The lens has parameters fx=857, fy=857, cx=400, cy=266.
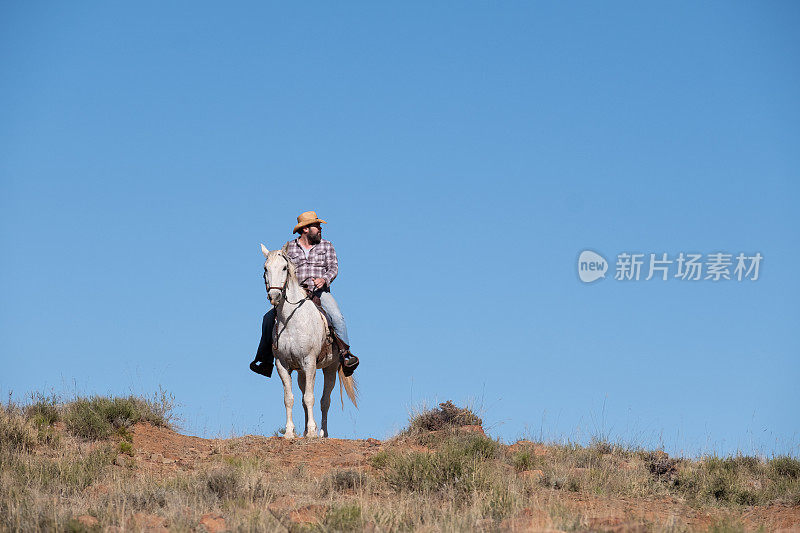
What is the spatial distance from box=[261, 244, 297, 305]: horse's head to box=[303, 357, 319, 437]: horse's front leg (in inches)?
57.3

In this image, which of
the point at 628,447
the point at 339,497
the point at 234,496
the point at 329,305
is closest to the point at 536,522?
the point at 339,497

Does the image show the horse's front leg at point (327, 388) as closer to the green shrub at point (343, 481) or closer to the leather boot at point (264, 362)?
the leather boot at point (264, 362)

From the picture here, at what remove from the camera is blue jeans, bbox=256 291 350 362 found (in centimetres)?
1583

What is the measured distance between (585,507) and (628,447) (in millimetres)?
5143

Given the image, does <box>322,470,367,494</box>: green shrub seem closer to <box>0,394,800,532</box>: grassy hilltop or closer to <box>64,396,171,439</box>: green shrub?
<box>0,394,800,532</box>: grassy hilltop

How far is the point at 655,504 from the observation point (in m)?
10.4

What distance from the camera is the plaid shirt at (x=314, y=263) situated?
52.3ft

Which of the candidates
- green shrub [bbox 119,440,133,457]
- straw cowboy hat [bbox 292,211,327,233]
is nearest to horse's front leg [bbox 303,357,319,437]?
straw cowboy hat [bbox 292,211,327,233]

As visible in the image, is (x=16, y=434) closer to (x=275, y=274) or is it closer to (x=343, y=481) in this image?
(x=275, y=274)

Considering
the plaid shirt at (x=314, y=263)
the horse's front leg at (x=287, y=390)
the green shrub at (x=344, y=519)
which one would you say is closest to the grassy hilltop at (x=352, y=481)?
the green shrub at (x=344, y=519)

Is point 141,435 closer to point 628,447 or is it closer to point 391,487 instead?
point 391,487

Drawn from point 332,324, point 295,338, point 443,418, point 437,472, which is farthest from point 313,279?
point 437,472

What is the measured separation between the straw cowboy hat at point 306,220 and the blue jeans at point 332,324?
1.32m

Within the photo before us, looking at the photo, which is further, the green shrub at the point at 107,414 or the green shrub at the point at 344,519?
the green shrub at the point at 107,414
